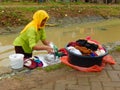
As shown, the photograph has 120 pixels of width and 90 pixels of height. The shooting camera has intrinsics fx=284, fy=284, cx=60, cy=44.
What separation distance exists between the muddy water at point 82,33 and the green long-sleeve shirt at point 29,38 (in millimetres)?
3009

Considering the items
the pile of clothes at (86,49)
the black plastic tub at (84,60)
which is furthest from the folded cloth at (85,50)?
the black plastic tub at (84,60)

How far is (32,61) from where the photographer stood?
4.71 metres

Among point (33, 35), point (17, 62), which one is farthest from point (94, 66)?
point (17, 62)

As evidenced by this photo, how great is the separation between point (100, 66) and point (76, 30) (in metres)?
6.29

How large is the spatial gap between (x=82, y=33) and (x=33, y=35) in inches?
230

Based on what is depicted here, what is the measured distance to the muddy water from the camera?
9.03 metres

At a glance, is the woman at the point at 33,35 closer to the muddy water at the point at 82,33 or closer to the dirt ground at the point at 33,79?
the dirt ground at the point at 33,79

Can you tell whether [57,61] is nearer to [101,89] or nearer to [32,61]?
[32,61]

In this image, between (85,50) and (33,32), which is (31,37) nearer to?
(33,32)

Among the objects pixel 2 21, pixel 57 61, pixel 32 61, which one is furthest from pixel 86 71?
pixel 2 21

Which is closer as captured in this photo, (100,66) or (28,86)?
(28,86)

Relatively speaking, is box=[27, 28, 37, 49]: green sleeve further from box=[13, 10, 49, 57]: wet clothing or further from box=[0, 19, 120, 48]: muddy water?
box=[0, 19, 120, 48]: muddy water

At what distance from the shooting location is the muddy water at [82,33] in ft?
29.6

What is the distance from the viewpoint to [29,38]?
15.3 feet
